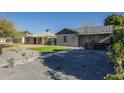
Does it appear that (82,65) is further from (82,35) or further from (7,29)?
(7,29)

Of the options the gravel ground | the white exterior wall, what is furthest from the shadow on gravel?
the white exterior wall

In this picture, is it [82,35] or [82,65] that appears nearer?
[82,65]

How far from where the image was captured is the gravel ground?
9977 millimetres

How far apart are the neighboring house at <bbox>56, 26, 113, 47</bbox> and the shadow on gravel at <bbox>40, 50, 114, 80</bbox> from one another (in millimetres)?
5766

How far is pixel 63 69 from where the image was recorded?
11.2 metres

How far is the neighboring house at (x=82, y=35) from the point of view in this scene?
21.3 m

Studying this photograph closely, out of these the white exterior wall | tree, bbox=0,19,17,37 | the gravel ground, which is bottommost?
the gravel ground

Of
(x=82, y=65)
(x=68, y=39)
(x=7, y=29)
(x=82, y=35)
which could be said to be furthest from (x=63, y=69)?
(x=68, y=39)

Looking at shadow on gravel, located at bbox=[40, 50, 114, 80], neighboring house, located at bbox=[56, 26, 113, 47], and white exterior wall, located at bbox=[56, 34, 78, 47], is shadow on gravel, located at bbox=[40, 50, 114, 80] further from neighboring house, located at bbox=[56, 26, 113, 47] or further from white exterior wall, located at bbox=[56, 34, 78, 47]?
white exterior wall, located at bbox=[56, 34, 78, 47]

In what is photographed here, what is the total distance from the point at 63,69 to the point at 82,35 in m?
12.1

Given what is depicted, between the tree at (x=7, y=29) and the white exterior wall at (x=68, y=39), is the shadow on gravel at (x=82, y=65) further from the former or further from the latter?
the tree at (x=7, y=29)

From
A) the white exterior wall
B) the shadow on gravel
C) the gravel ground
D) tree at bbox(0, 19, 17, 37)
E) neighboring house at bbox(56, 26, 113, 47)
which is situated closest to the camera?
the gravel ground
